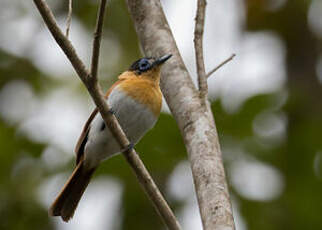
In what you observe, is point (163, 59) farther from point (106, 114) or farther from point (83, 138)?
point (83, 138)

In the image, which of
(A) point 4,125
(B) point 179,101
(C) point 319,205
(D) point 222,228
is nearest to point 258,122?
(C) point 319,205

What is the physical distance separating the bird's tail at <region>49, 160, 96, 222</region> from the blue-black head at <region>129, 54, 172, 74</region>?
27.5 inches

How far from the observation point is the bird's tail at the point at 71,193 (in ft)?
12.7

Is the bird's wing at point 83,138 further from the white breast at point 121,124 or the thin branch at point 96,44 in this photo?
the thin branch at point 96,44

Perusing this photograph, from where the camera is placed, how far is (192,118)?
301 cm

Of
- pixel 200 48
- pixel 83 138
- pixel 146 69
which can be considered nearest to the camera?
pixel 200 48

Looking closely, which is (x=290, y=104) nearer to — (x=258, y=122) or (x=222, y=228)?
(x=258, y=122)

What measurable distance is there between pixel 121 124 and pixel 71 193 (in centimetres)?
61

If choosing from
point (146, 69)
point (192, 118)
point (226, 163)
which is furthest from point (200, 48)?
point (226, 163)

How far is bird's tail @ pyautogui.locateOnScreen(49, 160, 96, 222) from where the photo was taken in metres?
3.86

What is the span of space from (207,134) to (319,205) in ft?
5.62

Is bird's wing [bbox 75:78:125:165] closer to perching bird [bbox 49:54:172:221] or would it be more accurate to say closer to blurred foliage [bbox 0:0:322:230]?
perching bird [bbox 49:54:172:221]

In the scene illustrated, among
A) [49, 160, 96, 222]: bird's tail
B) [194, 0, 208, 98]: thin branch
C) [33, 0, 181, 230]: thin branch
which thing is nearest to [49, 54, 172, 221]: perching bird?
[49, 160, 96, 222]: bird's tail

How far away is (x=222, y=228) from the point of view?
245 centimetres
